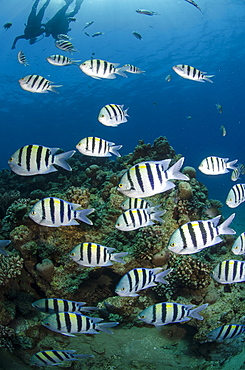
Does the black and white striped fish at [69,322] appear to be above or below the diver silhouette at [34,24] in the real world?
below

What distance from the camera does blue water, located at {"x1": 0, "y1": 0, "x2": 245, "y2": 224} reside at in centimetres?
3005

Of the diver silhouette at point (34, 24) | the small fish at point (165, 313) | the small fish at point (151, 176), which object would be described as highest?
the diver silhouette at point (34, 24)

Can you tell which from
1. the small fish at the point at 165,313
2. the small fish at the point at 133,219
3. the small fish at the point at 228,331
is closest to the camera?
the small fish at the point at 165,313

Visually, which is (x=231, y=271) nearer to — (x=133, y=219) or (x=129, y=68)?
(x=133, y=219)

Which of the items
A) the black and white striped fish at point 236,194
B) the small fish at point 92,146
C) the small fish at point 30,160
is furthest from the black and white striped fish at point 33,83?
the black and white striped fish at point 236,194

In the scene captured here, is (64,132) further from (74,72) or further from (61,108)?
(74,72)

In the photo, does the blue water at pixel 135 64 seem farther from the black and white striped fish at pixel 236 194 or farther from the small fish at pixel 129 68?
the small fish at pixel 129 68

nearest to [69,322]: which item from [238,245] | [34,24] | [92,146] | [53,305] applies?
[53,305]

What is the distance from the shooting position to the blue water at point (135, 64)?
3005 cm

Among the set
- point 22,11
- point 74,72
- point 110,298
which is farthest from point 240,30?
point 110,298

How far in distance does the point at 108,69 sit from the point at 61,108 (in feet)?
172

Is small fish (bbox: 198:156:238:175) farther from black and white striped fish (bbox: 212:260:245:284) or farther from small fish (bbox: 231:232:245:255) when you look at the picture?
black and white striped fish (bbox: 212:260:245:284)

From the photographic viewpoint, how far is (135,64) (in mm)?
38219

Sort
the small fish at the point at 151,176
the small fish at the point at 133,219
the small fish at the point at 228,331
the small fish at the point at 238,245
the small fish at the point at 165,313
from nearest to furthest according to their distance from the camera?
the small fish at the point at 151,176 < the small fish at the point at 165,313 < the small fish at the point at 228,331 < the small fish at the point at 133,219 < the small fish at the point at 238,245
